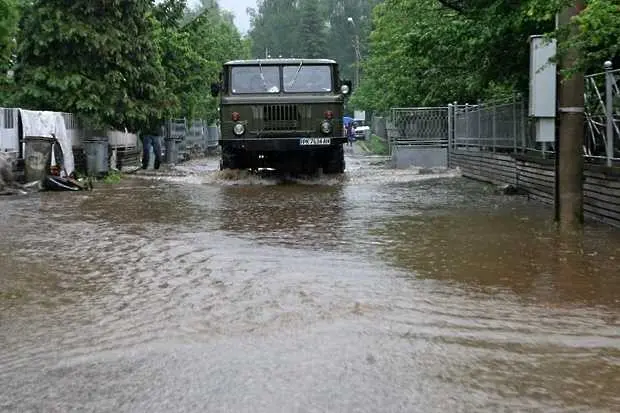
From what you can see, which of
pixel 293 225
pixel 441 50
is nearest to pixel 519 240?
pixel 293 225

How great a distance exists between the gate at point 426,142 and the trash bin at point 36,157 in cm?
1047

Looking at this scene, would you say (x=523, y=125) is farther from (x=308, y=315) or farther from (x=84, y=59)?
(x=84, y=59)

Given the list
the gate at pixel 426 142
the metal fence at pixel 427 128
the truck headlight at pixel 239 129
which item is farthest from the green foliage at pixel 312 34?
the truck headlight at pixel 239 129

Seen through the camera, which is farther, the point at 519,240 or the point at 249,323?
the point at 519,240

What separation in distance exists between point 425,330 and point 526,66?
8.82m

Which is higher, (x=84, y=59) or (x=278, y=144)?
(x=84, y=59)

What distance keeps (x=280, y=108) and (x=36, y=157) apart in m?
4.58

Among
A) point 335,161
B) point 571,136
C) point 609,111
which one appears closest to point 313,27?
point 335,161

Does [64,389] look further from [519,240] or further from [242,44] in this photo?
[242,44]

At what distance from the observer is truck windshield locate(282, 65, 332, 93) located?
15.8 meters

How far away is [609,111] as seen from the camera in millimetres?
8828

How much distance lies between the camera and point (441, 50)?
14430 mm

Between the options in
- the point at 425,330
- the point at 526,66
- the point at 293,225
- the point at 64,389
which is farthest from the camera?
the point at 526,66

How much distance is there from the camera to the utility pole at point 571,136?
27.1 feet
